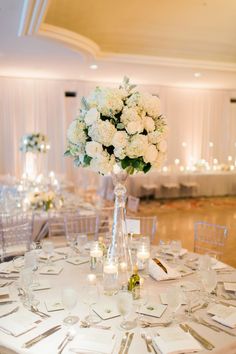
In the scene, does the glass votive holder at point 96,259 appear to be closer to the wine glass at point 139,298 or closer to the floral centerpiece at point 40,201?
the wine glass at point 139,298

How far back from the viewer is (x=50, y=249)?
3.04m

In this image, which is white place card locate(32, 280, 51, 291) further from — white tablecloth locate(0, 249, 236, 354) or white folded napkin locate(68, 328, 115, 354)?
white folded napkin locate(68, 328, 115, 354)

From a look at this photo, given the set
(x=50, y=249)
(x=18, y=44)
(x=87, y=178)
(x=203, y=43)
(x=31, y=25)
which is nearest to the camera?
(x=50, y=249)

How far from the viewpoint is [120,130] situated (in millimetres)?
2225

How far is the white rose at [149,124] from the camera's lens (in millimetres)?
2223

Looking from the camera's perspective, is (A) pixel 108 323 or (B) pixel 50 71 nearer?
(A) pixel 108 323

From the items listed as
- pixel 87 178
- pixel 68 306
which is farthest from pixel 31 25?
pixel 87 178

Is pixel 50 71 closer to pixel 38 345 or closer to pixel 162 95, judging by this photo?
pixel 162 95

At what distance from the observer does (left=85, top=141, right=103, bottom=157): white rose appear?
2.20 metres

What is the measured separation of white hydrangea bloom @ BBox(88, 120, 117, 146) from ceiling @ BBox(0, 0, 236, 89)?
2.96 m

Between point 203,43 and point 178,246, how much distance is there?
18.9 ft

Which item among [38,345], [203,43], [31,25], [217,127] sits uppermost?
[203,43]

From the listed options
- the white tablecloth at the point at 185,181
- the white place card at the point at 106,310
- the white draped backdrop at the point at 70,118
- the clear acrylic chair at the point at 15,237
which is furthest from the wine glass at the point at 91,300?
the white draped backdrop at the point at 70,118

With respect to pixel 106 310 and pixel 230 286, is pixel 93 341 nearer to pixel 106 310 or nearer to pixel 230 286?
pixel 106 310
